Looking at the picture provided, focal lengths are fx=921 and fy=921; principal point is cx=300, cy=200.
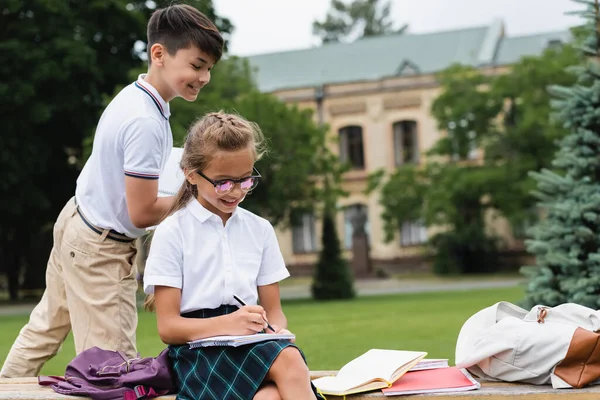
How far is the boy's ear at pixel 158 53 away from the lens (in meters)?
4.36

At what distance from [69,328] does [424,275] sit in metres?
32.9

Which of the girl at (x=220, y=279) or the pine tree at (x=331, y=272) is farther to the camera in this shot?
the pine tree at (x=331, y=272)

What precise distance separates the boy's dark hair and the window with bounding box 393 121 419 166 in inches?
1434

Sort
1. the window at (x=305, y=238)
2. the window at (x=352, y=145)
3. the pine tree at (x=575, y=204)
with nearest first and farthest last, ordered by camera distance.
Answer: the pine tree at (x=575, y=204) → the window at (x=352, y=145) → the window at (x=305, y=238)

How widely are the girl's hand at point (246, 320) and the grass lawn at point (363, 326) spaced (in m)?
5.52

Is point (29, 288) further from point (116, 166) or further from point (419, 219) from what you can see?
Result: point (116, 166)

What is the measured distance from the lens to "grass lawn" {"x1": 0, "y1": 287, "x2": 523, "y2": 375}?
1077 cm

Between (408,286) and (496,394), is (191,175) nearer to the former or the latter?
(496,394)

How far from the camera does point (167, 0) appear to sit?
16.8 feet

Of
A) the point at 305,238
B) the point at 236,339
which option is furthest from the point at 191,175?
the point at 305,238

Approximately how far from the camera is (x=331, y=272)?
78.8 ft

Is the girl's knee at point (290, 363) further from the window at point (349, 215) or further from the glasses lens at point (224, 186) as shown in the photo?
the window at point (349, 215)

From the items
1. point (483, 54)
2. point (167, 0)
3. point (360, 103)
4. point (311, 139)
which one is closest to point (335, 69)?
point (360, 103)

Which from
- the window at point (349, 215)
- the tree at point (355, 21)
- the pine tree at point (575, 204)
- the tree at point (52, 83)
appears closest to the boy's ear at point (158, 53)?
the pine tree at point (575, 204)
